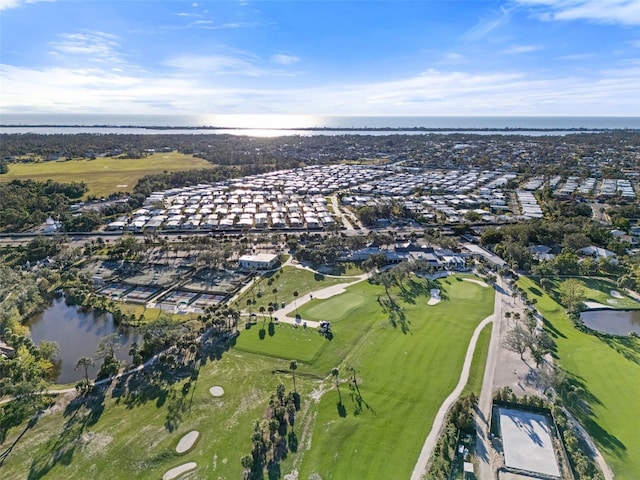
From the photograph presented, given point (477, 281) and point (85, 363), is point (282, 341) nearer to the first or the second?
point (85, 363)

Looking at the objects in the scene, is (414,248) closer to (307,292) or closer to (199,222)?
(307,292)

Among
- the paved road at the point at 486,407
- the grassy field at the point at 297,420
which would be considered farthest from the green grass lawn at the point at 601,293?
the grassy field at the point at 297,420

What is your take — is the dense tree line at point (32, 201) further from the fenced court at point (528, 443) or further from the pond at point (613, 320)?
the pond at point (613, 320)

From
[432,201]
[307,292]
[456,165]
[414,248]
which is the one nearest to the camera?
[307,292]

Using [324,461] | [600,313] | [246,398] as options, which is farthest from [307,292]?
[600,313]

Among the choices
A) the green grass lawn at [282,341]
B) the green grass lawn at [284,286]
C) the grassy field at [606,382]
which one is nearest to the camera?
the grassy field at [606,382]
